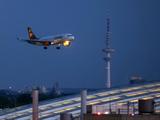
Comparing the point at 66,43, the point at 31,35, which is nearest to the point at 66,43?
the point at 66,43

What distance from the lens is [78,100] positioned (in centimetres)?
17750

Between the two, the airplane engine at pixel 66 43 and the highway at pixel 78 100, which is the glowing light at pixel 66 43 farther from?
the highway at pixel 78 100

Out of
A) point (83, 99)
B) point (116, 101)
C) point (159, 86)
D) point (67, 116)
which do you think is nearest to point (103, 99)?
point (116, 101)

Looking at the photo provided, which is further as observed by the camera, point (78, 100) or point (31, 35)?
point (78, 100)

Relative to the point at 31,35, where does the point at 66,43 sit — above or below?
below

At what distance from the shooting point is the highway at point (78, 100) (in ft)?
541

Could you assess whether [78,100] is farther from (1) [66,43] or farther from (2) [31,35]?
(1) [66,43]

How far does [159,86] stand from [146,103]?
12075 centimetres

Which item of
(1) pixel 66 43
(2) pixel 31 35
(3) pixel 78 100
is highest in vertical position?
(2) pixel 31 35

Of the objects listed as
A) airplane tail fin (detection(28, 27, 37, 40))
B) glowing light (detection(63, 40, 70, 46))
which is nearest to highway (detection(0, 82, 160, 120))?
glowing light (detection(63, 40, 70, 46))

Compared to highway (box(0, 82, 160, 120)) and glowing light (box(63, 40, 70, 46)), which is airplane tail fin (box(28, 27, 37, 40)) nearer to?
glowing light (box(63, 40, 70, 46))

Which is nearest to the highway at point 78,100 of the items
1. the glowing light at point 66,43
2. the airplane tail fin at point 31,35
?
the glowing light at point 66,43

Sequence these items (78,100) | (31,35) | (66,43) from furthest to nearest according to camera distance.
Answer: (78,100), (31,35), (66,43)

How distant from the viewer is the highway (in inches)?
6491
